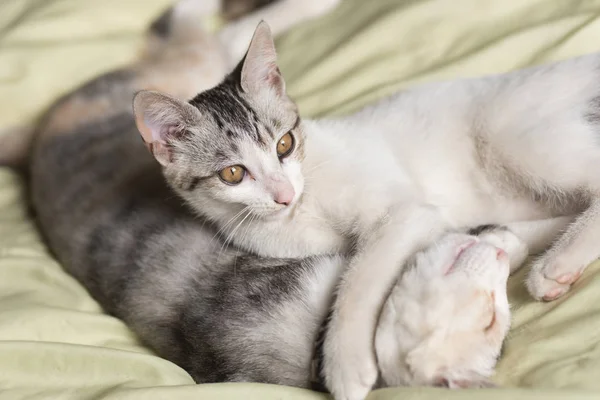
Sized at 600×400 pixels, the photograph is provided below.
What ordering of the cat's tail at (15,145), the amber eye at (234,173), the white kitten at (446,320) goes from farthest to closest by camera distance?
1. the cat's tail at (15,145)
2. the amber eye at (234,173)
3. the white kitten at (446,320)

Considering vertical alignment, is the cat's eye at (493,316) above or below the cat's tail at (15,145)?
below

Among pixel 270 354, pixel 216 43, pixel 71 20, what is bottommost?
pixel 270 354

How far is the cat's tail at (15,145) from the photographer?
8.23 feet

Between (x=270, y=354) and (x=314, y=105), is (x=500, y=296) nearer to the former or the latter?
(x=270, y=354)

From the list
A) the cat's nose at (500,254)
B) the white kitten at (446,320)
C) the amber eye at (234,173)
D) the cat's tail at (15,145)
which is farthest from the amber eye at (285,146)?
the cat's tail at (15,145)

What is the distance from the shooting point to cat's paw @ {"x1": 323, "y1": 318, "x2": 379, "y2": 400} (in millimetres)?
1337

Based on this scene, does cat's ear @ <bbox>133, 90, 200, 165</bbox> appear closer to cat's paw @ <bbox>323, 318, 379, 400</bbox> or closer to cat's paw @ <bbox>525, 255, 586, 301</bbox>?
cat's paw @ <bbox>323, 318, 379, 400</bbox>

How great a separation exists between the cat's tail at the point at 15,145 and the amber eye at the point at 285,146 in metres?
1.32

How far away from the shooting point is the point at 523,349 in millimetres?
1334

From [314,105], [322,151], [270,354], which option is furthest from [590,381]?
[314,105]

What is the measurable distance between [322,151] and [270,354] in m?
0.59

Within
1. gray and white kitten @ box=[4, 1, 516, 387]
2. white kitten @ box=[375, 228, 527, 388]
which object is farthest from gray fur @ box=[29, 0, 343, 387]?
white kitten @ box=[375, 228, 527, 388]

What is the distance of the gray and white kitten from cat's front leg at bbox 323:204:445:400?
0.04 metres

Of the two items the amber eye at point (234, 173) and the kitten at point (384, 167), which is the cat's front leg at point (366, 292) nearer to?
the kitten at point (384, 167)
